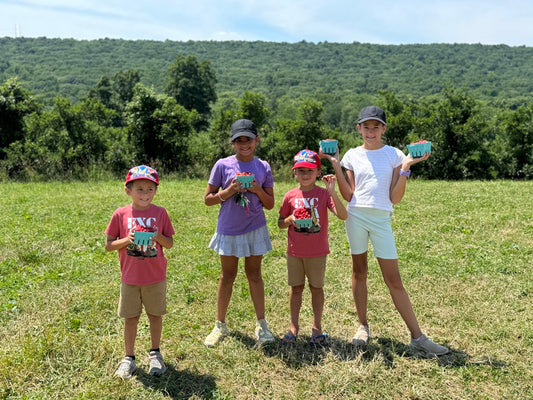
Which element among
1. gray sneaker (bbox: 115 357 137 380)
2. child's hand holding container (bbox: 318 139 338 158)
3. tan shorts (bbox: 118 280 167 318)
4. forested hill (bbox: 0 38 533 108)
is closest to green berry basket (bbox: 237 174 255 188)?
child's hand holding container (bbox: 318 139 338 158)

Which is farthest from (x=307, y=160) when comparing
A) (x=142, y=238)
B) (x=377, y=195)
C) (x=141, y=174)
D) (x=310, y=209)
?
(x=142, y=238)

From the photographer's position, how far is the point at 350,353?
12.8ft

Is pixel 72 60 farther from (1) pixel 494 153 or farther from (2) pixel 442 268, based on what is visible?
(2) pixel 442 268

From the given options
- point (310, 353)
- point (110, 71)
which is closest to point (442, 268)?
point (310, 353)

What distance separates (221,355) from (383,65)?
16175 cm

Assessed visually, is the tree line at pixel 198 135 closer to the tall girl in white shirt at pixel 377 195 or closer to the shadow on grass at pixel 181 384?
the shadow on grass at pixel 181 384

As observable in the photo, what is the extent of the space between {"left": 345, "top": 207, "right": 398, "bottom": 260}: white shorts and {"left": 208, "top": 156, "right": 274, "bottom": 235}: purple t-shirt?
852 mm

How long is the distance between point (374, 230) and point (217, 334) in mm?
1800

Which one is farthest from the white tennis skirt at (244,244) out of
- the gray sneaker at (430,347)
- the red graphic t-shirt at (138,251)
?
the gray sneaker at (430,347)

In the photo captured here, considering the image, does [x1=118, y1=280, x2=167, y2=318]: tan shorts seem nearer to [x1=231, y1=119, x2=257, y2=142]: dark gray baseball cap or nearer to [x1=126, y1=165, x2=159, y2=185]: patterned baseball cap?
[x1=126, y1=165, x2=159, y2=185]: patterned baseball cap

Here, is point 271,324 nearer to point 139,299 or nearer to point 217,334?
point 217,334

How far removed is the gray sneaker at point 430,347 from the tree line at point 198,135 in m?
14.6

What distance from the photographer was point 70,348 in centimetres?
383

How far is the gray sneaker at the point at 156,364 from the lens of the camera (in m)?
3.55
